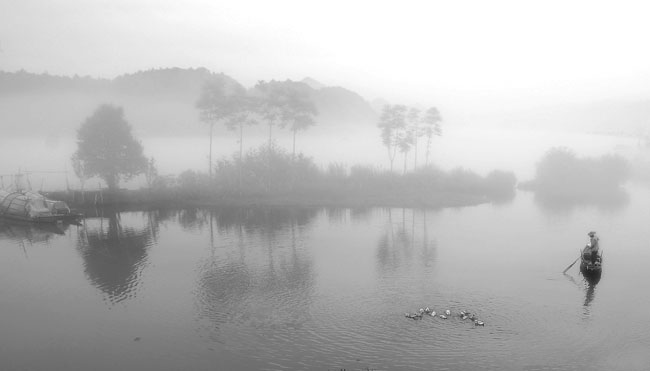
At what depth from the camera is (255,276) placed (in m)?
45.4

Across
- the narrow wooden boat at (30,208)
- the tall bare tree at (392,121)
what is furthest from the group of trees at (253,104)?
the narrow wooden boat at (30,208)

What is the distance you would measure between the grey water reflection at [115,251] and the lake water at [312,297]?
0.28 meters

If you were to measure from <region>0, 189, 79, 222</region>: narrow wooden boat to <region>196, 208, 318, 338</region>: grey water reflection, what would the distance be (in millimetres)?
22924

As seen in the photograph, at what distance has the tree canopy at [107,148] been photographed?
81188 millimetres

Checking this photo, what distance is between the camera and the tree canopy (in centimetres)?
8119

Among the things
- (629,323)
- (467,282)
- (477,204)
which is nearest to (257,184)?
(477,204)

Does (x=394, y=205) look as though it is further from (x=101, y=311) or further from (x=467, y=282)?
(x=101, y=311)

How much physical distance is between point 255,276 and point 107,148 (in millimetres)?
52054

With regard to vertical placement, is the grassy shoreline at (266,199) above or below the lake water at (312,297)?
above

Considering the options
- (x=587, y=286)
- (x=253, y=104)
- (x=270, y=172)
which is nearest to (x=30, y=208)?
(x=270, y=172)

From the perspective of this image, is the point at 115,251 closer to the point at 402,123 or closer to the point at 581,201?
the point at 402,123

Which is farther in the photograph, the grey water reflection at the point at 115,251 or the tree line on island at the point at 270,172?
the tree line on island at the point at 270,172

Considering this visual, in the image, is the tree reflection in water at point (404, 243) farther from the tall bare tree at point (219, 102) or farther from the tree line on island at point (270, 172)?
the tall bare tree at point (219, 102)

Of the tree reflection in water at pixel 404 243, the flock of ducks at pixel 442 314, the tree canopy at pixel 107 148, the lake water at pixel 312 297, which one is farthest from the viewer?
the tree canopy at pixel 107 148
